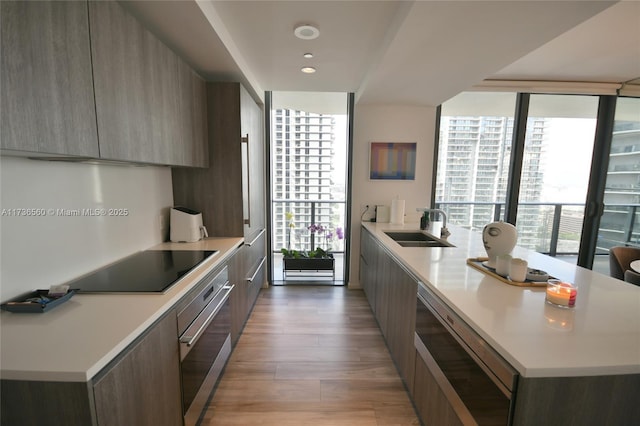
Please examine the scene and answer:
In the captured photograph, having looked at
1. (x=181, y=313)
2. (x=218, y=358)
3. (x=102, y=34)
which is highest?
(x=102, y=34)

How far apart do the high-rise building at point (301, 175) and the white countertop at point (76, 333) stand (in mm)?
2686

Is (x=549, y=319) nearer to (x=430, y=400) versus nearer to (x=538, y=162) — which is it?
(x=430, y=400)

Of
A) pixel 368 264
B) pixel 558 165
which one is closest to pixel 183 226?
pixel 368 264

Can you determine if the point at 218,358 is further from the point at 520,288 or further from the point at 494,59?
the point at 494,59

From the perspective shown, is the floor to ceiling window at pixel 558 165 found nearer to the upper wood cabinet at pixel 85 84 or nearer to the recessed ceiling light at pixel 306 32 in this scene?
the recessed ceiling light at pixel 306 32

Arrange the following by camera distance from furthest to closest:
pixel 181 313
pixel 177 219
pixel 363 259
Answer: pixel 363 259, pixel 177 219, pixel 181 313

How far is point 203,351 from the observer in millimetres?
1551

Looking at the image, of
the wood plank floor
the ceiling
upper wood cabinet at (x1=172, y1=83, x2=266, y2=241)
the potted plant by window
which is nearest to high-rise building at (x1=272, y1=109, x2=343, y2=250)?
the potted plant by window

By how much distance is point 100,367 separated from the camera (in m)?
0.80

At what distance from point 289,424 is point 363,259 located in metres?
2.06

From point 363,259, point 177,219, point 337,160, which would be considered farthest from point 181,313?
point 337,160

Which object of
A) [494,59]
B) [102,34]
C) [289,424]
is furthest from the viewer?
[494,59]

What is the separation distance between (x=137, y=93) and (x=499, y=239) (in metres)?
2.14

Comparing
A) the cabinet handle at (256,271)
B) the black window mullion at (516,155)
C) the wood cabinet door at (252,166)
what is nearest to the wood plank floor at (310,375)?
the cabinet handle at (256,271)
